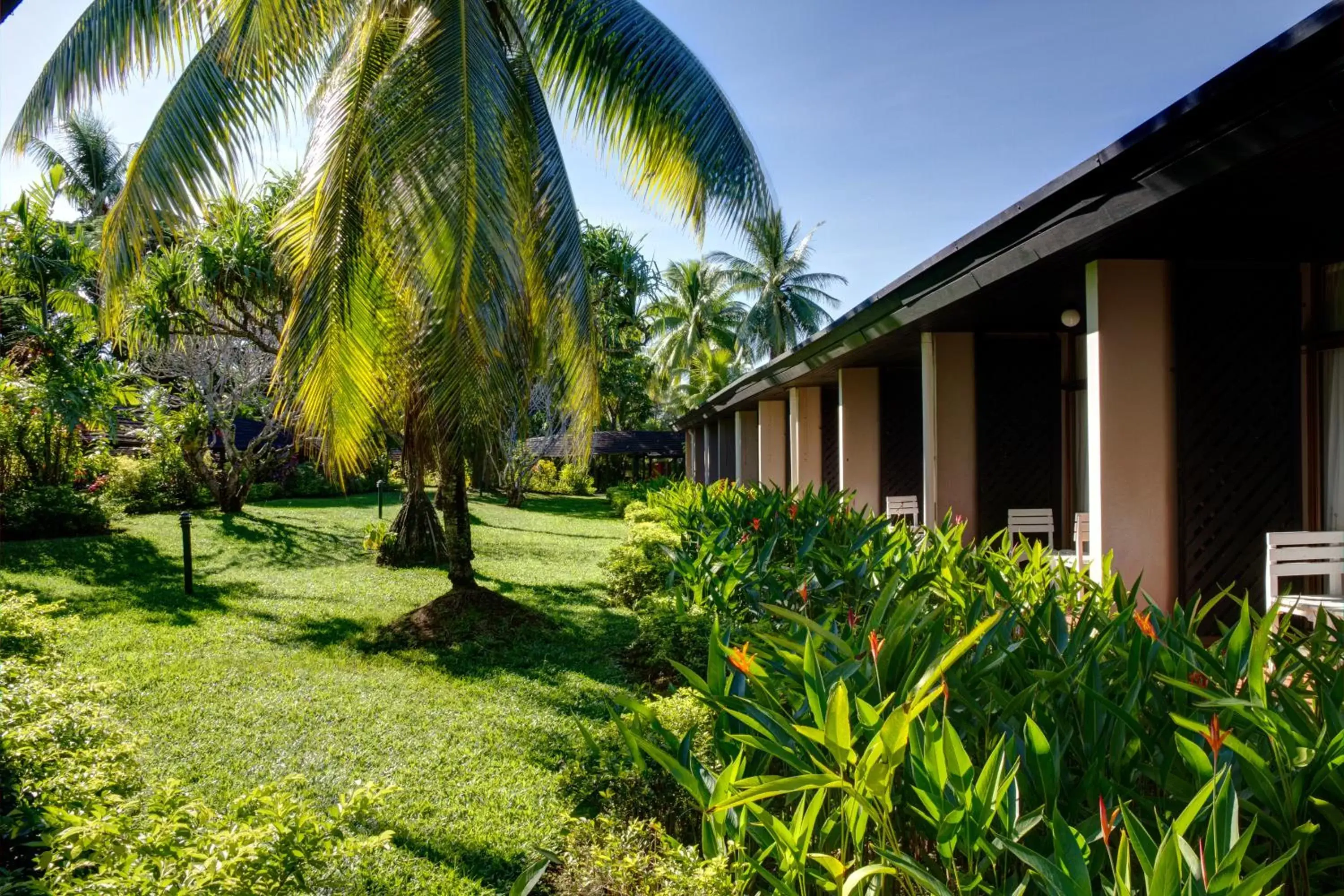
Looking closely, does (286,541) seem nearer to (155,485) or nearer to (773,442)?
(155,485)

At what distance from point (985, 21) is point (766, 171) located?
2.68 meters

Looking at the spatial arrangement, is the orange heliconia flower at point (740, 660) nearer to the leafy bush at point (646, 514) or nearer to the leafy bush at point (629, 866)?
the leafy bush at point (629, 866)

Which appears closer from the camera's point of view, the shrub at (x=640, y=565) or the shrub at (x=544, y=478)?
the shrub at (x=640, y=565)

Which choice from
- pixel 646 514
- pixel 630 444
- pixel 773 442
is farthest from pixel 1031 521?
pixel 630 444

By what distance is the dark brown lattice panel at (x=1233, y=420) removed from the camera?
491 cm

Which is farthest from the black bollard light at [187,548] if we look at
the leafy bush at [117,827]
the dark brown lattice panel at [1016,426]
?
the dark brown lattice panel at [1016,426]

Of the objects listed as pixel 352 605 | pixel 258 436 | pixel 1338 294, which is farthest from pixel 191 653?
pixel 258 436

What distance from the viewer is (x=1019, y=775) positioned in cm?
159

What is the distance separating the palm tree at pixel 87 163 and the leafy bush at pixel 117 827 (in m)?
34.2

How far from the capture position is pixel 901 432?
10.6 meters

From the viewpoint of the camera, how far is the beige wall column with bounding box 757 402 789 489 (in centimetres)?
1571

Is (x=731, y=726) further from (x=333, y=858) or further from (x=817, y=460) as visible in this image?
(x=817, y=460)

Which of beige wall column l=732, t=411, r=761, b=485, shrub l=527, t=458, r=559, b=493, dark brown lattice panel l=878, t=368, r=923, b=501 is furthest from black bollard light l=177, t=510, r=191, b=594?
shrub l=527, t=458, r=559, b=493

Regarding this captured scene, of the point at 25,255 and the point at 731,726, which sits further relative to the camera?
the point at 25,255
